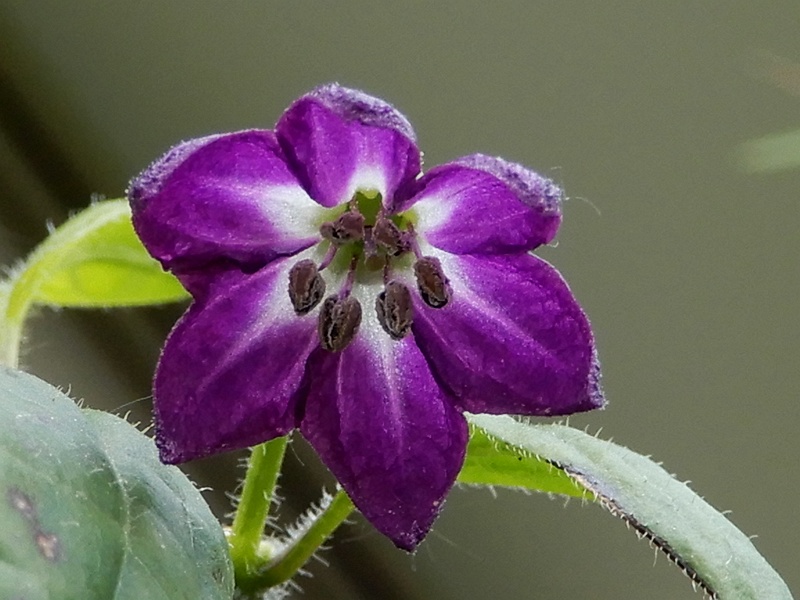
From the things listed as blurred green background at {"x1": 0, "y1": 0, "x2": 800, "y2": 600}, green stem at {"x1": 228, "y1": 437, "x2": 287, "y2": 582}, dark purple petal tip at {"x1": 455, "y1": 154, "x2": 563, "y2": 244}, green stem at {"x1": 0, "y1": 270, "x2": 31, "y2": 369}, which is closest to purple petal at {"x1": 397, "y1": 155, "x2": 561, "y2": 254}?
dark purple petal tip at {"x1": 455, "y1": 154, "x2": 563, "y2": 244}

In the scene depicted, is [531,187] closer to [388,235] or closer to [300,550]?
[388,235]

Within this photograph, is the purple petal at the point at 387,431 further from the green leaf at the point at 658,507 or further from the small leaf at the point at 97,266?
the small leaf at the point at 97,266

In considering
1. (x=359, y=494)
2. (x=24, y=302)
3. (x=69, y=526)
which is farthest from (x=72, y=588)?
(x=24, y=302)

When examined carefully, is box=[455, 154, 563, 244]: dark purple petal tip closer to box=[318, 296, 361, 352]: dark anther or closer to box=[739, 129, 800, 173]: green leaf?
box=[318, 296, 361, 352]: dark anther

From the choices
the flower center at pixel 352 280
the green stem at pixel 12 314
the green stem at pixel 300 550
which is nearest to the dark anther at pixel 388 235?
the flower center at pixel 352 280

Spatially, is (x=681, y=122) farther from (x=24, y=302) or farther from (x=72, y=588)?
(x=72, y=588)
